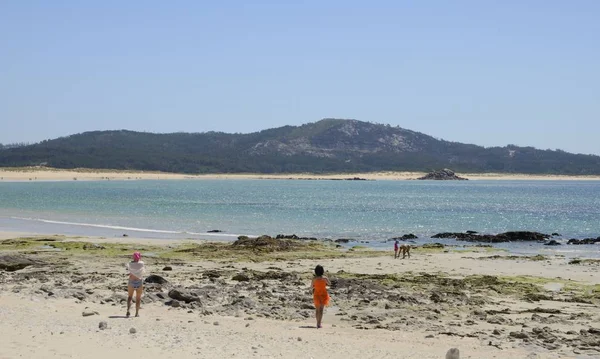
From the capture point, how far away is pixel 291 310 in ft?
51.6

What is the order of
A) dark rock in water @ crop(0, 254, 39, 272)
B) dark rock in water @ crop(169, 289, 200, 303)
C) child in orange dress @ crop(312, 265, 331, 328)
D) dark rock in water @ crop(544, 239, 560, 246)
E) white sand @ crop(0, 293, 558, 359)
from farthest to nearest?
dark rock in water @ crop(544, 239, 560, 246) → dark rock in water @ crop(0, 254, 39, 272) → dark rock in water @ crop(169, 289, 200, 303) → child in orange dress @ crop(312, 265, 331, 328) → white sand @ crop(0, 293, 558, 359)

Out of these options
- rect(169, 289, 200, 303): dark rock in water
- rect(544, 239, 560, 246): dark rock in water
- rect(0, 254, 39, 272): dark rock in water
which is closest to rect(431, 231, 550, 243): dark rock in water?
rect(544, 239, 560, 246): dark rock in water

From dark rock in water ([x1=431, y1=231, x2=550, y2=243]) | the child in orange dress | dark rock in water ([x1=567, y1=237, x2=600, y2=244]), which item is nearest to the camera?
the child in orange dress

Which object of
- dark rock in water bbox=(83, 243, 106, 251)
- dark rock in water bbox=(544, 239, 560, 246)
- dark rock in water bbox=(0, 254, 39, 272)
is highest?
dark rock in water bbox=(544, 239, 560, 246)

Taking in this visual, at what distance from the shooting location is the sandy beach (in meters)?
12.0

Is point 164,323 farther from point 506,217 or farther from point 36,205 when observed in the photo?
point 36,205

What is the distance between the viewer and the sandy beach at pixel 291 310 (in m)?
12.0

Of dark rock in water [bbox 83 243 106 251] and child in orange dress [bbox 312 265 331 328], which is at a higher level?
child in orange dress [bbox 312 265 331 328]

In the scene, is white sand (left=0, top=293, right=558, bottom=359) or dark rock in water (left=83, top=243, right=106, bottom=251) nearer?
white sand (left=0, top=293, right=558, bottom=359)

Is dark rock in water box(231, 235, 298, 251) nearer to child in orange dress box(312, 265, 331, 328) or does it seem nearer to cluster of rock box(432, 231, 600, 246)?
cluster of rock box(432, 231, 600, 246)

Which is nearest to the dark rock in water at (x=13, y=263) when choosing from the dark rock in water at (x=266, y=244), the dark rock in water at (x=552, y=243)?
the dark rock in water at (x=266, y=244)

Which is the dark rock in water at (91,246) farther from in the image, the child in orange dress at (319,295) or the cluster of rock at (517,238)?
the cluster of rock at (517,238)

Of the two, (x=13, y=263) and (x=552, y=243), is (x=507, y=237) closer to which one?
(x=552, y=243)

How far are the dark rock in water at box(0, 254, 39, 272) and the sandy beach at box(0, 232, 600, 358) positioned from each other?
61 millimetres
